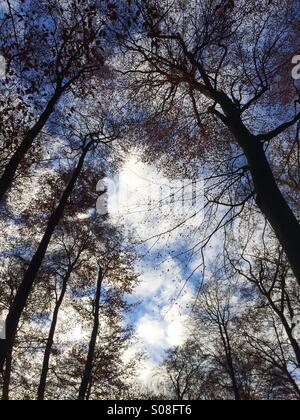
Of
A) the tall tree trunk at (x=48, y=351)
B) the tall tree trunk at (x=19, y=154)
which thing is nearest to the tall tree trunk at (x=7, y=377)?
the tall tree trunk at (x=48, y=351)

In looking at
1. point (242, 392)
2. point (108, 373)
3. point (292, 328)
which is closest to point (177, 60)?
point (292, 328)

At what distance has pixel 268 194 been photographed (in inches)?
241

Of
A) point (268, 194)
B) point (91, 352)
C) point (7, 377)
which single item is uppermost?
point (91, 352)

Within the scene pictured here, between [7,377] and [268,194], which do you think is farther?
[7,377]

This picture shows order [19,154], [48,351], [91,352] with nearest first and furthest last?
1. [19,154]
2. [48,351]
3. [91,352]

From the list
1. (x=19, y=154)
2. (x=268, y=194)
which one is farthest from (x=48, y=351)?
(x=268, y=194)

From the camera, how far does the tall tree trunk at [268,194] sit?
17.8 feet

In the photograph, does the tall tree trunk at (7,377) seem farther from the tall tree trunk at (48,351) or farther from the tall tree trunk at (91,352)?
the tall tree trunk at (91,352)

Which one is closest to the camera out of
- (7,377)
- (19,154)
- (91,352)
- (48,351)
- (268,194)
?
(268,194)

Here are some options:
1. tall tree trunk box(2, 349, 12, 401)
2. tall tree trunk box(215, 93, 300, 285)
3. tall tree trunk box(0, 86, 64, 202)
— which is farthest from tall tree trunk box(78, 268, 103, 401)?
tall tree trunk box(215, 93, 300, 285)

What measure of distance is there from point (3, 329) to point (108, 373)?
12.7 metres

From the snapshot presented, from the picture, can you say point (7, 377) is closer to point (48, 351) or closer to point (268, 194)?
point (48, 351)

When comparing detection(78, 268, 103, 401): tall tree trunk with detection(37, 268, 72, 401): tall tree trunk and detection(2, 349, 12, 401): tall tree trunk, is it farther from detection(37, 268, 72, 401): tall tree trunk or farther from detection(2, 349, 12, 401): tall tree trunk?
detection(2, 349, 12, 401): tall tree trunk

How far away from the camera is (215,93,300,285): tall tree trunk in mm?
5418
